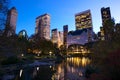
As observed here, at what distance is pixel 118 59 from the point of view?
6301mm

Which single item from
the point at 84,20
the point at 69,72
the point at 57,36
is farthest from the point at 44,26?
the point at 69,72

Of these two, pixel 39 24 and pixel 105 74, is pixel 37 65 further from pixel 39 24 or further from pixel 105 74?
pixel 39 24

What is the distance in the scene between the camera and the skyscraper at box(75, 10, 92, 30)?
18088cm

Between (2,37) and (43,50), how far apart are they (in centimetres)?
4902

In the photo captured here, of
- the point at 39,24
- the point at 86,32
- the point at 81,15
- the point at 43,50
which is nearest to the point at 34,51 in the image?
the point at 43,50

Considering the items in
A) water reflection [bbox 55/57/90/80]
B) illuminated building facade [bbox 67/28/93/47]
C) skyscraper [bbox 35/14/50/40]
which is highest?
skyscraper [bbox 35/14/50/40]

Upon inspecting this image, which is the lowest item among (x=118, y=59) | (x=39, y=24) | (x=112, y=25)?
(x=118, y=59)

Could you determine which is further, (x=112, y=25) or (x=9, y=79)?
(x=112, y=25)

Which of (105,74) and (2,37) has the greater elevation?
(2,37)

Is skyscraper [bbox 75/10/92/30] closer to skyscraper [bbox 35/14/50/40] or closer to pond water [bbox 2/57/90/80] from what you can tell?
skyscraper [bbox 35/14/50/40]

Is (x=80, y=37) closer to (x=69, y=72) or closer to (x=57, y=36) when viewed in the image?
(x=57, y=36)

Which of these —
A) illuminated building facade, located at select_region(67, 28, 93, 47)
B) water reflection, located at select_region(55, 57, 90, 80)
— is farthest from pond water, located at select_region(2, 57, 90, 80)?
illuminated building facade, located at select_region(67, 28, 93, 47)

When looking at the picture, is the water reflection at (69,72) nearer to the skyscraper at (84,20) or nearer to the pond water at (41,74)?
the pond water at (41,74)

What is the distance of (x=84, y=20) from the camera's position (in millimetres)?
185125
